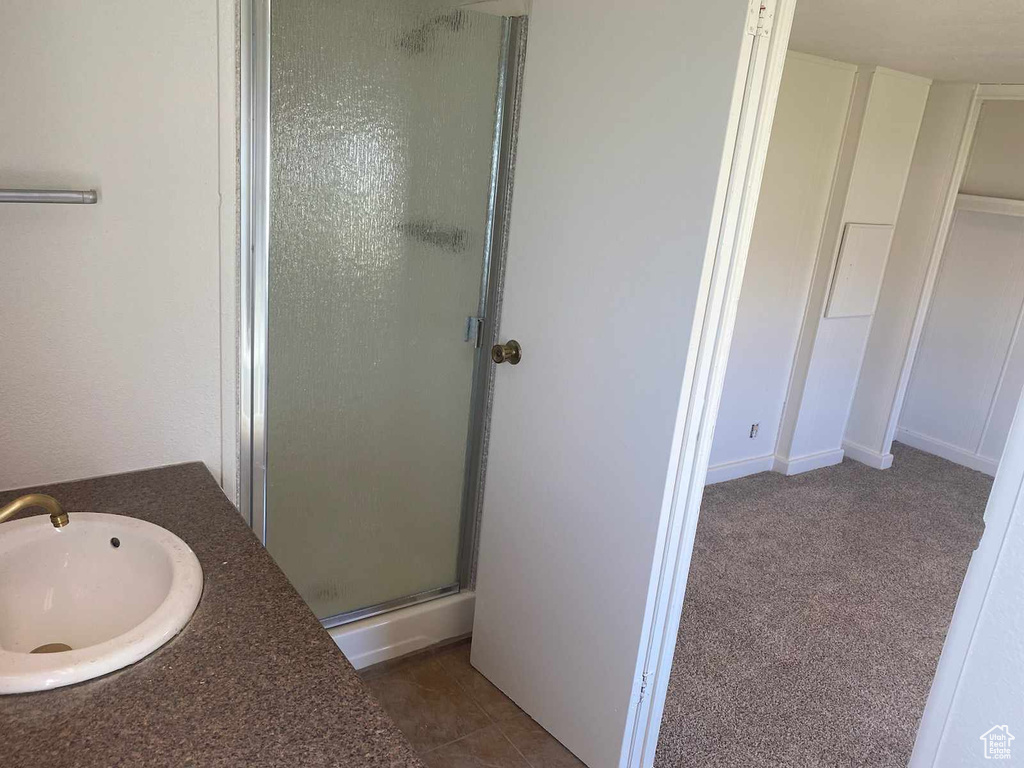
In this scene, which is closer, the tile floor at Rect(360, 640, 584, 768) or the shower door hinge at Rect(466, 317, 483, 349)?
the tile floor at Rect(360, 640, 584, 768)

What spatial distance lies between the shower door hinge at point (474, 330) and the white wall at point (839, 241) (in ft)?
7.28

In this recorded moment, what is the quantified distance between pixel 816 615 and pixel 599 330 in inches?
64.1

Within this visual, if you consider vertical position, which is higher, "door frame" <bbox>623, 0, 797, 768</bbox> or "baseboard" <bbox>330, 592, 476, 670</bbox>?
"door frame" <bbox>623, 0, 797, 768</bbox>

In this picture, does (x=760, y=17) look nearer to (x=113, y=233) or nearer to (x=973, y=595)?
(x=973, y=595)

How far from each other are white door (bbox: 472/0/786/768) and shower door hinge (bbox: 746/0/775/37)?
21mm

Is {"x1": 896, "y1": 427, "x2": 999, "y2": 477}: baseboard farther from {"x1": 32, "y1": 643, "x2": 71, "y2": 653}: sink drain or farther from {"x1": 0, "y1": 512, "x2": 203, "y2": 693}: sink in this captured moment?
{"x1": 32, "y1": 643, "x2": 71, "y2": 653}: sink drain

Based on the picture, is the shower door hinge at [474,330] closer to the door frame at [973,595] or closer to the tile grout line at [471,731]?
the tile grout line at [471,731]

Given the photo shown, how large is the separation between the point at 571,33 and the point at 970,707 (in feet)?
5.00

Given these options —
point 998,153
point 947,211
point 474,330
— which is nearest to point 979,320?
point 947,211

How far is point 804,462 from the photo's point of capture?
4086 millimetres

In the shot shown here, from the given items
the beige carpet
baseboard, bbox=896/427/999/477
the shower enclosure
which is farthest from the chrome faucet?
baseboard, bbox=896/427/999/477

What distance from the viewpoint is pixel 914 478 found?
13.6ft

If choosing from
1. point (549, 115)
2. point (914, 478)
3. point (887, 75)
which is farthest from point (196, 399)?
point (914, 478)

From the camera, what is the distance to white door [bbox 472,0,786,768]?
1.55m
